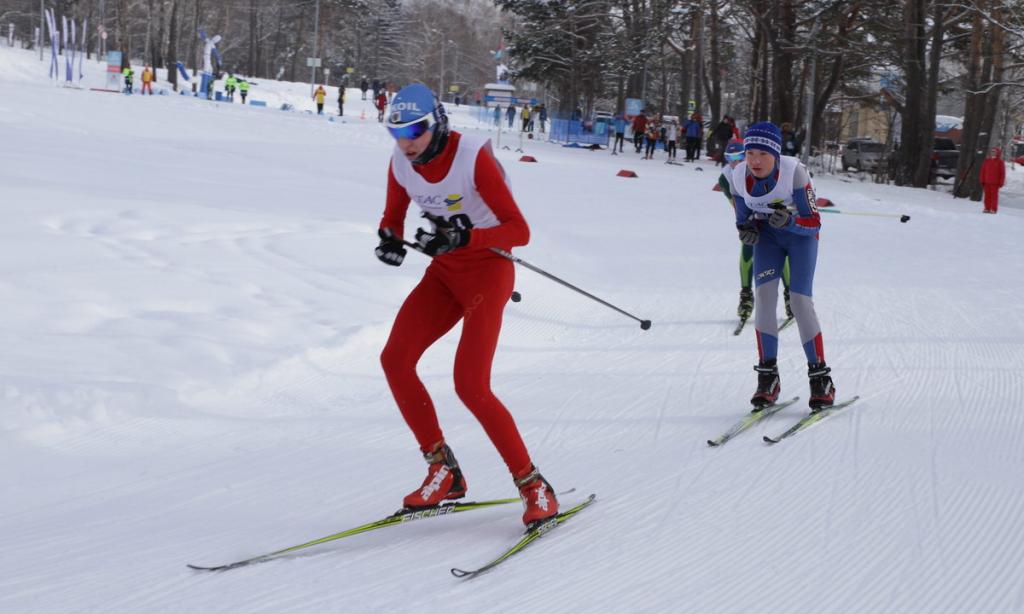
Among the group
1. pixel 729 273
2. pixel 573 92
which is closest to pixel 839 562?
pixel 729 273

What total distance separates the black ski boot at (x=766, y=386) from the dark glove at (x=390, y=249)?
121 inches

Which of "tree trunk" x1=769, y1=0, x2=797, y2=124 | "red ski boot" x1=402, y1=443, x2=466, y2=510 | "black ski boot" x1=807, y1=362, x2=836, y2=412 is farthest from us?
"tree trunk" x1=769, y1=0, x2=797, y2=124

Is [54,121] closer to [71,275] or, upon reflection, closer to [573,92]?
[71,275]

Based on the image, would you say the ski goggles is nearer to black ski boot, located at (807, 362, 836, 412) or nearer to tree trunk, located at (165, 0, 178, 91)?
black ski boot, located at (807, 362, 836, 412)

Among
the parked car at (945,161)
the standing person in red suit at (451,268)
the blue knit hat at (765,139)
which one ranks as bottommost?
the standing person in red suit at (451,268)

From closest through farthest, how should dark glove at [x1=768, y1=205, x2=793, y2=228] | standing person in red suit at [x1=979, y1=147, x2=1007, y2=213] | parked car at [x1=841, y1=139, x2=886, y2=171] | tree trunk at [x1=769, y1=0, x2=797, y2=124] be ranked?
1. dark glove at [x1=768, y1=205, x2=793, y2=228]
2. standing person in red suit at [x1=979, y1=147, x2=1007, y2=213]
3. tree trunk at [x1=769, y1=0, x2=797, y2=124]
4. parked car at [x1=841, y1=139, x2=886, y2=171]

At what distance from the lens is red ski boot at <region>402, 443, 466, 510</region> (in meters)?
4.43

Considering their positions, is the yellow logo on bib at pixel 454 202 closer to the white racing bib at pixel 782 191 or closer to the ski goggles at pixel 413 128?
the ski goggles at pixel 413 128

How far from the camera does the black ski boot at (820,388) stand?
642cm

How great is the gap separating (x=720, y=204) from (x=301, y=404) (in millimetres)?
14684

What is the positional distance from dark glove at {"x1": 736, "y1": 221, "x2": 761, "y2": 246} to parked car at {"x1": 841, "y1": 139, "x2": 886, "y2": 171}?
3547 centimetres

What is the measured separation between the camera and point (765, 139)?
6.06m

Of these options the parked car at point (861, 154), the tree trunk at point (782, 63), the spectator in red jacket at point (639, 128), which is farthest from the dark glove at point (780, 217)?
the parked car at point (861, 154)

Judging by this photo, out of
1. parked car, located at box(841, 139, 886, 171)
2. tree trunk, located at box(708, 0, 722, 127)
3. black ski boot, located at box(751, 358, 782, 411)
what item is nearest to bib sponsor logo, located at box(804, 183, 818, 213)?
black ski boot, located at box(751, 358, 782, 411)
